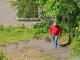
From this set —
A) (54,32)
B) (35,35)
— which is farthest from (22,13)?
(54,32)

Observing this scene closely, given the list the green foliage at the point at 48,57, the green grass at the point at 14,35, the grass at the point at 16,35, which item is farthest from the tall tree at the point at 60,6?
the green foliage at the point at 48,57

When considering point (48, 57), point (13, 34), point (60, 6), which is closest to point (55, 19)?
point (60, 6)

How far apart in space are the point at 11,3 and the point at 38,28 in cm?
240

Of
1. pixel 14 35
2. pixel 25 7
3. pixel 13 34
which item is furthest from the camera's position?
pixel 25 7

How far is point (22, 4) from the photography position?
20188 mm

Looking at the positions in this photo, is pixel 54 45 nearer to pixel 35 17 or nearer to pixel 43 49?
pixel 43 49

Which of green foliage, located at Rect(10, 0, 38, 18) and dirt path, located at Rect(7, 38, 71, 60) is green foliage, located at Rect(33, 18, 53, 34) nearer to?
green foliage, located at Rect(10, 0, 38, 18)

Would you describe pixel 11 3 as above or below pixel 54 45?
above

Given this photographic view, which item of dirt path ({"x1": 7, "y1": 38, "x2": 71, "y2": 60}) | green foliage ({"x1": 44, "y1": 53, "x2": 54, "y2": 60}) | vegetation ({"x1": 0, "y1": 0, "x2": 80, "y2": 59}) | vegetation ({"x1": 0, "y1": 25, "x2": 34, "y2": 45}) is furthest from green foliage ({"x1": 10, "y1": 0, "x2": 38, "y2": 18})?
green foliage ({"x1": 44, "y1": 53, "x2": 54, "y2": 60})

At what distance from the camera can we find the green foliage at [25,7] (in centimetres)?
2019

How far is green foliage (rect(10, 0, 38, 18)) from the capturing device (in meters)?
20.2

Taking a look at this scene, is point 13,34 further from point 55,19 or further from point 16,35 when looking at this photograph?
point 55,19

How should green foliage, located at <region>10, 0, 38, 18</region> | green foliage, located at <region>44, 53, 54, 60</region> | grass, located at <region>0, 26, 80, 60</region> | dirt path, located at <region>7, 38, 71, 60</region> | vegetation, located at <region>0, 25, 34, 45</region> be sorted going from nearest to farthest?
green foliage, located at <region>44, 53, 54, 60</region> → dirt path, located at <region>7, 38, 71, 60</region> → grass, located at <region>0, 26, 80, 60</region> → vegetation, located at <region>0, 25, 34, 45</region> → green foliage, located at <region>10, 0, 38, 18</region>

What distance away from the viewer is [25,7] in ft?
66.3
